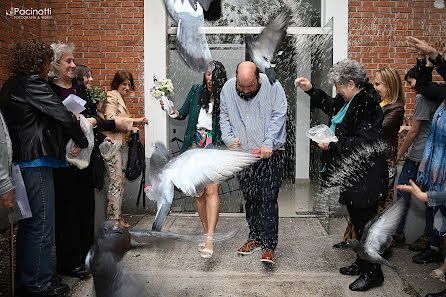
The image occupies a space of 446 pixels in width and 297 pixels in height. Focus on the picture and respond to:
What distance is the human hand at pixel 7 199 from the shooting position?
266cm

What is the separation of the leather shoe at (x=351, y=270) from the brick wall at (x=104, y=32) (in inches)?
138

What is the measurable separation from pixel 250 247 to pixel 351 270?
0.94m

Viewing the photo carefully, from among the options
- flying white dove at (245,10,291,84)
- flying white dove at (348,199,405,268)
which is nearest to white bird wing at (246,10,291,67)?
flying white dove at (245,10,291,84)

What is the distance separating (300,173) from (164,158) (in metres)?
4.73

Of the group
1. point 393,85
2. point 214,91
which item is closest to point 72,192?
point 214,91

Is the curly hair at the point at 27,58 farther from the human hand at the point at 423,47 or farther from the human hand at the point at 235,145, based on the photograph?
the human hand at the point at 423,47

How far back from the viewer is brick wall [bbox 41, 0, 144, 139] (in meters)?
5.89

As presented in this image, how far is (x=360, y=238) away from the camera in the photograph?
3.33 meters

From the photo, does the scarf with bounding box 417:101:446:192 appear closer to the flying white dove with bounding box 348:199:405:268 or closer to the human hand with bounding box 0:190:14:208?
the flying white dove with bounding box 348:199:405:268

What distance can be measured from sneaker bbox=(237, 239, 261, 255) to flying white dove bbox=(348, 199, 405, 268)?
1.20 metres

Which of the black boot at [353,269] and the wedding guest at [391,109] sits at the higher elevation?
the wedding guest at [391,109]

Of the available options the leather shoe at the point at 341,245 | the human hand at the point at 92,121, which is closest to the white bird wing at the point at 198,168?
the human hand at the point at 92,121

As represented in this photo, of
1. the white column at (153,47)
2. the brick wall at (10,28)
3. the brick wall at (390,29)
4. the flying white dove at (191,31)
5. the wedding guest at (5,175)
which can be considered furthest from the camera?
the white column at (153,47)

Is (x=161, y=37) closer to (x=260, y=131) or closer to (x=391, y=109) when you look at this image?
(x=260, y=131)
